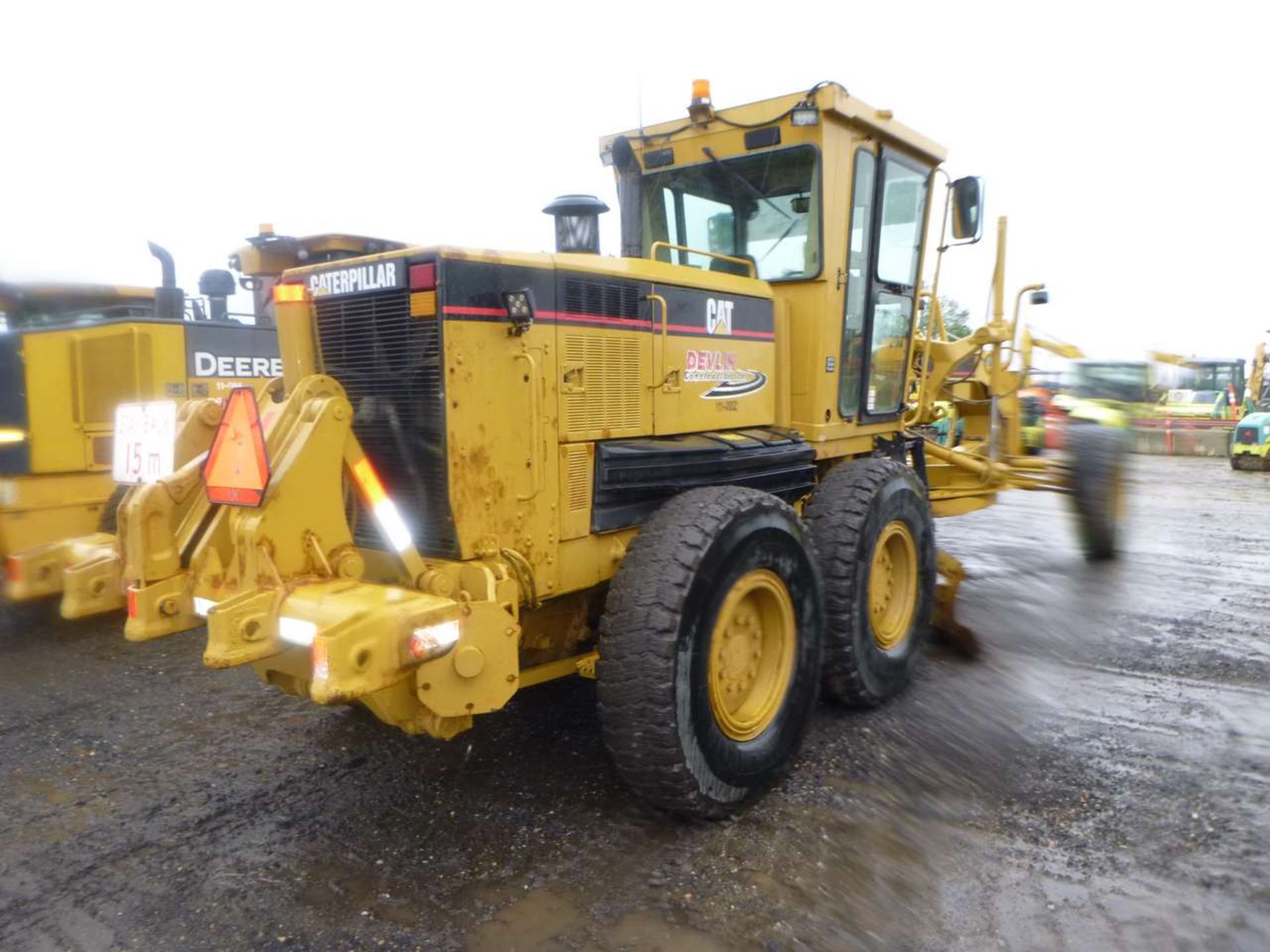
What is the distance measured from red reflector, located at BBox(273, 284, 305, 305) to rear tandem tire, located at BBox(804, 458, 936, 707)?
2.47 metres

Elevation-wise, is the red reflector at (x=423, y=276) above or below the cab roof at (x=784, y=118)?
below

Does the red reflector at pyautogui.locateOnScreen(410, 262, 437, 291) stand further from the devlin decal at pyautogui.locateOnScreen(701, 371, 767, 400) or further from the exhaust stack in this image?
the exhaust stack

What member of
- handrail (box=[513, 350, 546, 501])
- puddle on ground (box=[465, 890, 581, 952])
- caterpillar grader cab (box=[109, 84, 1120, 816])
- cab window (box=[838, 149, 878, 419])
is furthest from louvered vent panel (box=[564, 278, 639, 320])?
puddle on ground (box=[465, 890, 581, 952])

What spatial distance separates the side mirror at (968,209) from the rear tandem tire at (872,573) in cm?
162

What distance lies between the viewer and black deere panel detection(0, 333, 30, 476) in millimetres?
5883

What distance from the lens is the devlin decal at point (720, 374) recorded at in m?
4.04

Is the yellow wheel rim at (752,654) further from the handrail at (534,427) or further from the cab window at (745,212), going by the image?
the cab window at (745,212)

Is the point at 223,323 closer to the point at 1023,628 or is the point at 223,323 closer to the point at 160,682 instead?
the point at 160,682

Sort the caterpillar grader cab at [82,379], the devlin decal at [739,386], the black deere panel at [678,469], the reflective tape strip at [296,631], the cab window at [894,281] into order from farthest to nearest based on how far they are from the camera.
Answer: the caterpillar grader cab at [82,379]
the cab window at [894,281]
the devlin decal at [739,386]
the black deere panel at [678,469]
the reflective tape strip at [296,631]

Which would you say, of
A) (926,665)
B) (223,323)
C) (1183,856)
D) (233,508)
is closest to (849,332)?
(926,665)

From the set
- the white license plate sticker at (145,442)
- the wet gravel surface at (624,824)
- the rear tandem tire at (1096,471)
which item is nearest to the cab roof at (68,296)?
the wet gravel surface at (624,824)

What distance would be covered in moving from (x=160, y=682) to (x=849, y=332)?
4.21 metres

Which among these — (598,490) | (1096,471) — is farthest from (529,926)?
(1096,471)

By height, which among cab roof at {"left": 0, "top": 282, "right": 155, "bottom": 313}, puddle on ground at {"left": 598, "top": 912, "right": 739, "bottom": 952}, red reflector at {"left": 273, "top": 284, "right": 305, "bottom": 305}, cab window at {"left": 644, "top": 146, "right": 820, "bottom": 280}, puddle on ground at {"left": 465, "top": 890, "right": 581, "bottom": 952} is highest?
cab window at {"left": 644, "top": 146, "right": 820, "bottom": 280}
